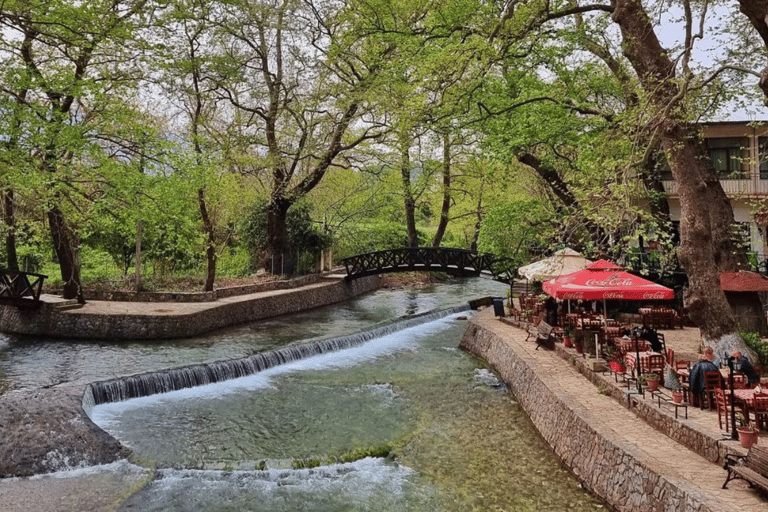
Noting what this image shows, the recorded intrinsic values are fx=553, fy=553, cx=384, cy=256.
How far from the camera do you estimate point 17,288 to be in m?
18.7

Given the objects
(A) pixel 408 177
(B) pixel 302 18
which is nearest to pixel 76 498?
(B) pixel 302 18

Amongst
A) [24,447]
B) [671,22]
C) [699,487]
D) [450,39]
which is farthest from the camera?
[450,39]

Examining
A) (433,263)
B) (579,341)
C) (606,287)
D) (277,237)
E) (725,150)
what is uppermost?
(725,150)

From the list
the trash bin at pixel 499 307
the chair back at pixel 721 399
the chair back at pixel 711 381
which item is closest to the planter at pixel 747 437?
the chair back at pixel 721 399

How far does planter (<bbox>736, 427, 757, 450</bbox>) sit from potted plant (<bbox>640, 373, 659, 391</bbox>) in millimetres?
2399

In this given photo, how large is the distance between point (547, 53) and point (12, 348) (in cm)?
→ 1854

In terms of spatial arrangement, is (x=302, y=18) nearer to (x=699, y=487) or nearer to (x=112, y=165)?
(x=112, y=165)

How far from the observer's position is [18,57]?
16094mm

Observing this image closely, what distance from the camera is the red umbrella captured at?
35.4 ft

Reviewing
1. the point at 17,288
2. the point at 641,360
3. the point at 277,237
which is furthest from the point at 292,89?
the point at 641,360

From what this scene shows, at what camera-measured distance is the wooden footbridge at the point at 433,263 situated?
27.4 meters

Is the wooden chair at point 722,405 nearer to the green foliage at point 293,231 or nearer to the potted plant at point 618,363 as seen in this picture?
the potted plant at point 618,363

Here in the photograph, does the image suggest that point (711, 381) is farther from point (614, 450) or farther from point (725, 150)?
point (725, 150)

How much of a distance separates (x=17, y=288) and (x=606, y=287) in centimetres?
1853
